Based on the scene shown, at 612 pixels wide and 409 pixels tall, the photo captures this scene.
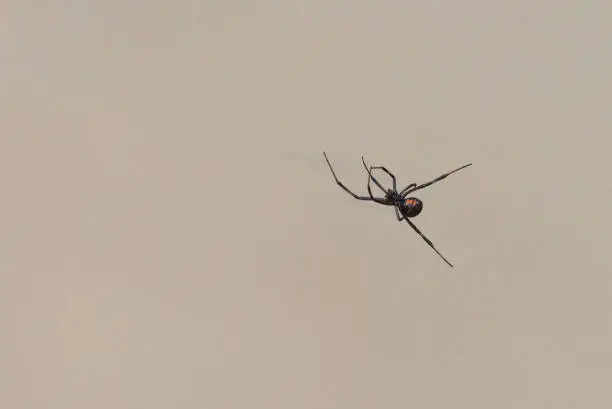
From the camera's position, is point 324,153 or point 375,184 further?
point 324,153

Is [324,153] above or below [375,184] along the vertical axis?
above

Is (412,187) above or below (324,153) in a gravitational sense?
below

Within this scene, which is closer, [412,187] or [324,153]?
[412,187]

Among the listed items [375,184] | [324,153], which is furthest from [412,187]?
[324,153]

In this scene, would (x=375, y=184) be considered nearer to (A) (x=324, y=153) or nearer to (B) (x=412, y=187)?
(B) (x=412, y=187)
